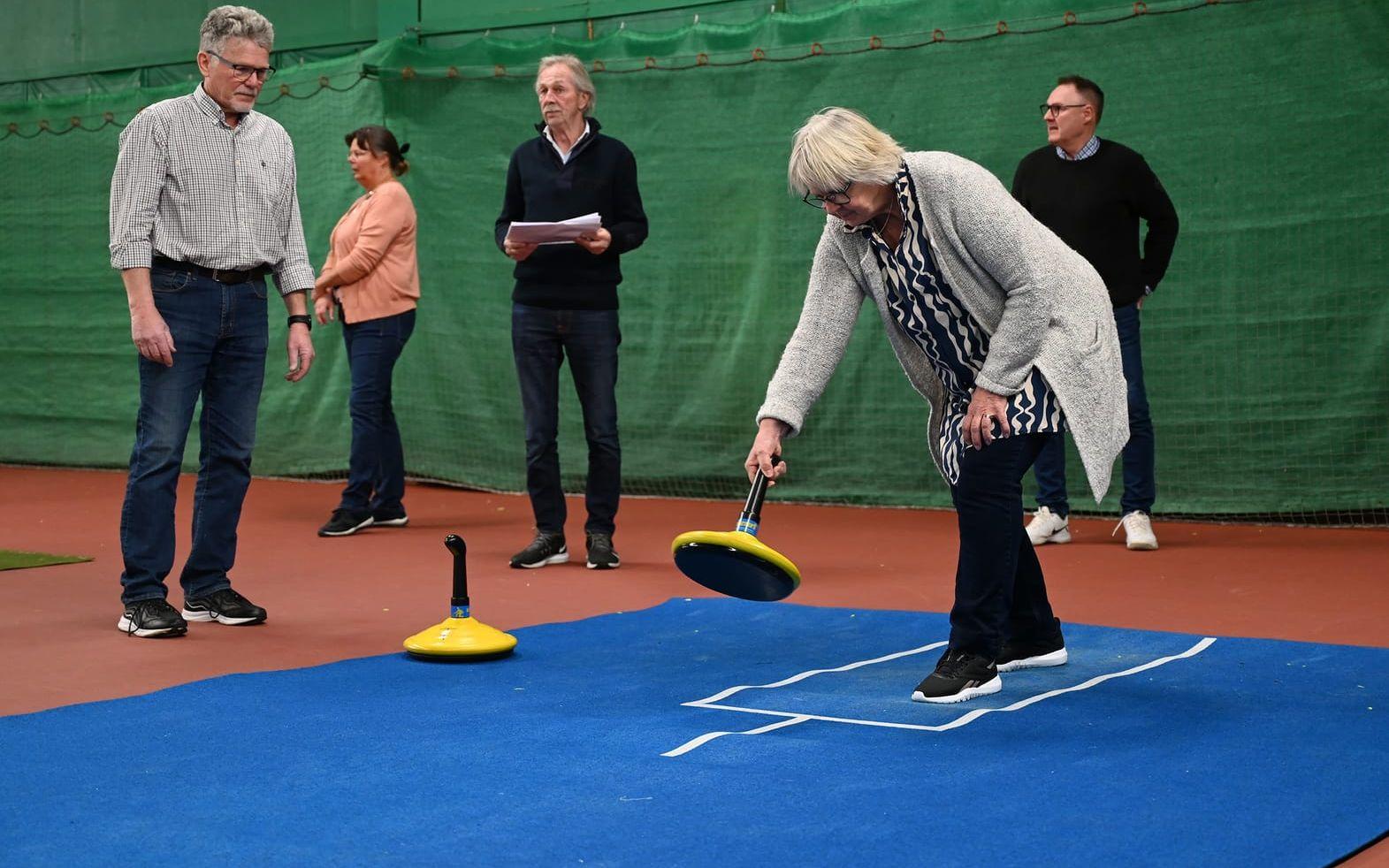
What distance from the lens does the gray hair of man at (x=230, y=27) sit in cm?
459

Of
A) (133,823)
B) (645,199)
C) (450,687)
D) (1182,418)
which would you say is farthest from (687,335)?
(133,823)

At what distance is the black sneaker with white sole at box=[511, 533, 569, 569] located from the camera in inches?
237

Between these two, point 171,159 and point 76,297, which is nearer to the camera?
point 171,159

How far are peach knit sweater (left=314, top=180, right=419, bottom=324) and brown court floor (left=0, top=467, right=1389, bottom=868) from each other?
97 centimetres

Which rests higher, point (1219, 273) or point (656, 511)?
point (1219, 273)

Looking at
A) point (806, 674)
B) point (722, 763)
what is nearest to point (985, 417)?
point (806, 674)

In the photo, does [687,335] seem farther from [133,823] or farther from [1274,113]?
[133,823]

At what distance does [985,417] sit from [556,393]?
8.55 ft

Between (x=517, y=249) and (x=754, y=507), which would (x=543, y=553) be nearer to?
(x=517, y=249)

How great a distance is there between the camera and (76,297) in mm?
9906

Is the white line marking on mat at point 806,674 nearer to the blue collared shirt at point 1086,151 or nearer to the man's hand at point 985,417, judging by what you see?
the man's hand at point 985,417

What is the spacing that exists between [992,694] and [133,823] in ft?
6.30

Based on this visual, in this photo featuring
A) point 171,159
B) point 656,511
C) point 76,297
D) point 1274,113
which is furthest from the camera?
point 76,297

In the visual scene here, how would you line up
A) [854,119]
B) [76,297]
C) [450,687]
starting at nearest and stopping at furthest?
[854,119] → [450,687] → [76,297]
